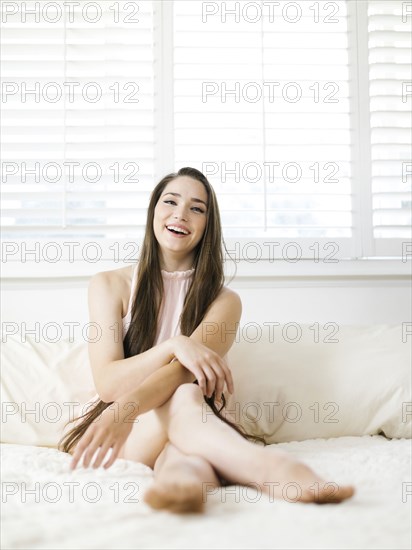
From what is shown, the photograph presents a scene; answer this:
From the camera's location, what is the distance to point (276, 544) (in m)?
0.79

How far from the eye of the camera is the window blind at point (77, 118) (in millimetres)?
2102

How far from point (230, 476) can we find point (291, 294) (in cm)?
110

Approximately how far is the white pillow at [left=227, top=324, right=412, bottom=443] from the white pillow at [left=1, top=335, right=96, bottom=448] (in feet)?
1.37

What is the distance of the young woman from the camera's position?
104cm

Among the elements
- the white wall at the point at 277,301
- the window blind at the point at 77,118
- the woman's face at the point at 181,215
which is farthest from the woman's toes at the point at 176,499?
the window blind at the point at 77,118

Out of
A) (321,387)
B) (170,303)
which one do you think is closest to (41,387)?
(170,303)

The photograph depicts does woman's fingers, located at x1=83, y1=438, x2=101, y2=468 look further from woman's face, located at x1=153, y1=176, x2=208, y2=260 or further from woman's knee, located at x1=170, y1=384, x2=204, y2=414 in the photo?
woman's face, located at x1=153, y1=176, x2=208, y2=260

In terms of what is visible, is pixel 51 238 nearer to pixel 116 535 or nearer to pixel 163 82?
pixel 163 82

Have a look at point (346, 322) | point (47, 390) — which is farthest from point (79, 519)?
point (346, 322)

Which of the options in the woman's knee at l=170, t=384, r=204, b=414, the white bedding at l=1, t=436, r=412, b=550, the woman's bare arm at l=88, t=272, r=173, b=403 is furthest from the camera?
the woman's bare arm at l=88, t=272, r=173, b=403

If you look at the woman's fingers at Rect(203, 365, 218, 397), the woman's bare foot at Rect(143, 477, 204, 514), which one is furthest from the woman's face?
the woman's bare foot at Rect(143, 477, 204, 514)

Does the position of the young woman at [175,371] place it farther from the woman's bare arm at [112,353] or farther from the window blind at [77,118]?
the window blind at [77,118]

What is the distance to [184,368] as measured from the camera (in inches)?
55.1

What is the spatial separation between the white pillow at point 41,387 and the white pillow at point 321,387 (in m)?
0.42
